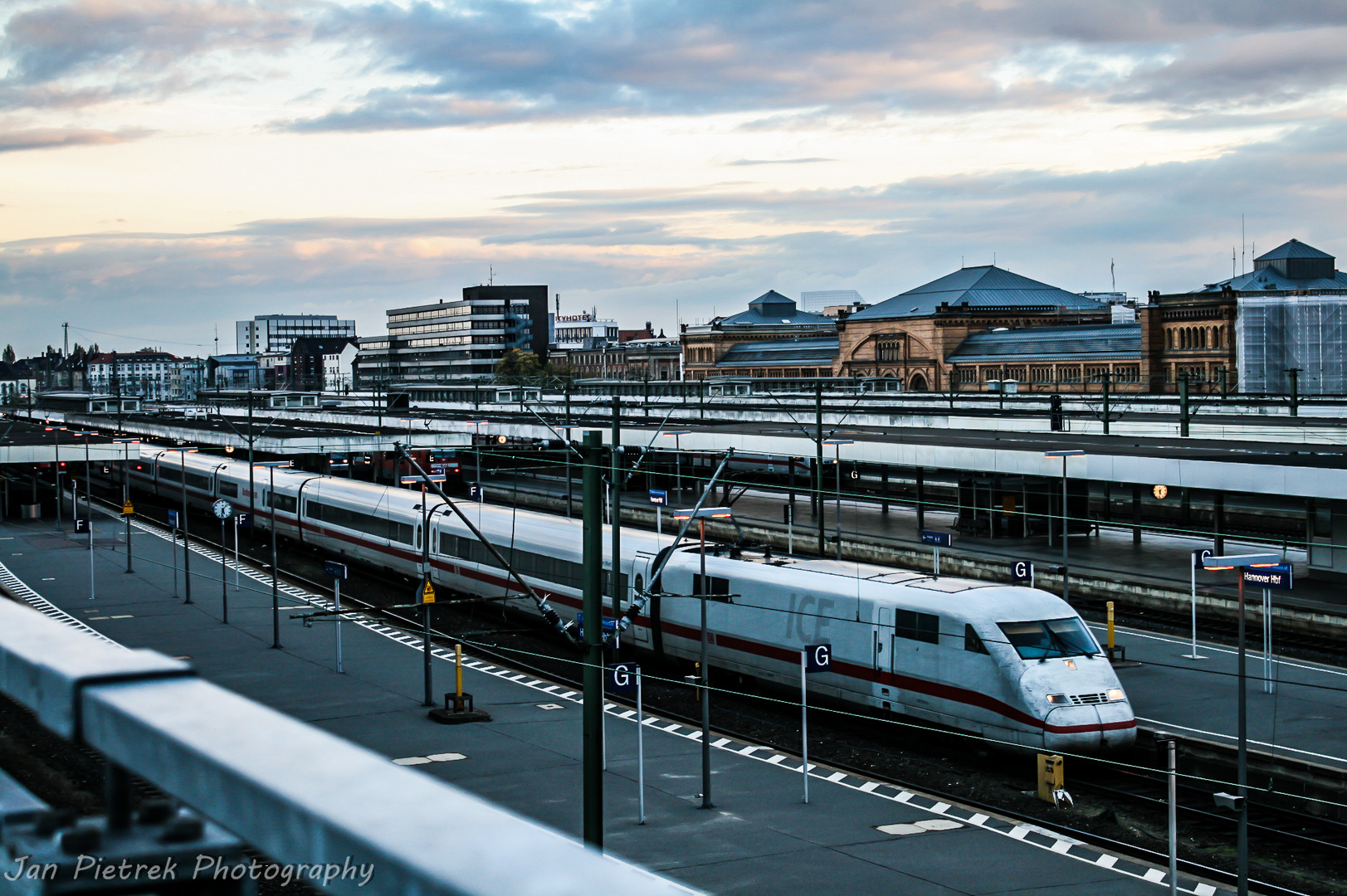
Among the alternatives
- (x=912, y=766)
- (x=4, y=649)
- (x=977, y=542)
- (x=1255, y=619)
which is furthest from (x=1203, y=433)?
(x=4, y=649)

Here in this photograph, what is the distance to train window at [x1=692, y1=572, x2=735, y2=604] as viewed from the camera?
25.4m

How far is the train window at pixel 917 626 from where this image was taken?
21.5 m

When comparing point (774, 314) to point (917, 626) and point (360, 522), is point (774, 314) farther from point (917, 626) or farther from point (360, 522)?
point (917, 626)

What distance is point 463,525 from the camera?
3559cm

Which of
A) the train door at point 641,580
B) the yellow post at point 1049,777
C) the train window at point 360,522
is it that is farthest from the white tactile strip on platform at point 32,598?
the yellow post at point 1049,777

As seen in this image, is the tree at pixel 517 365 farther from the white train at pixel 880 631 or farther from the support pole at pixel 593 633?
the support pole at pixel 593 633

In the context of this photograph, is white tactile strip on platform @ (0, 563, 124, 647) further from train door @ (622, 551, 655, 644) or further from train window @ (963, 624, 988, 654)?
train window @ (963, 624, 988, 654)

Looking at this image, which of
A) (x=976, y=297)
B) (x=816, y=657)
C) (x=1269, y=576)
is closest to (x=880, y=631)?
(x=816, y=657)

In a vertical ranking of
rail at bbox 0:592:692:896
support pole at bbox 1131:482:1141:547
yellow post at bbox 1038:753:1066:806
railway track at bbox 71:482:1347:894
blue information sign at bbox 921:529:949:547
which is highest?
rail at bbox 0:592:692:896

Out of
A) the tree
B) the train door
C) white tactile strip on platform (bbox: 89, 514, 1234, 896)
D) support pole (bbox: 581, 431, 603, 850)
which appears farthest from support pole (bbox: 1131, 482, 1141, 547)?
the tree

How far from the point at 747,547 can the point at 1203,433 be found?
37.0 m

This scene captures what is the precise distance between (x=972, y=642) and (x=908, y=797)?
114 inches

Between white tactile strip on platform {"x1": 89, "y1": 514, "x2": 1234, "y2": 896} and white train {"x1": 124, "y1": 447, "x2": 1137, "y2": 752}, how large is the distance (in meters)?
1.93

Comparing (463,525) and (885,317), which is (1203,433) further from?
(885,317)
